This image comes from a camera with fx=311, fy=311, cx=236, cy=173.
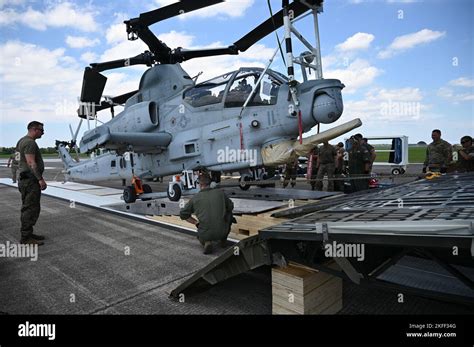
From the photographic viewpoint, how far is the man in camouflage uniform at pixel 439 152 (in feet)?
23.9

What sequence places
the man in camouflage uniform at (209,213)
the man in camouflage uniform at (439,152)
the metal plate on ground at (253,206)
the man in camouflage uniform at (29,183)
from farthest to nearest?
1. the man in camouflage uniform at (439,152)
2. the metal plate on ground at (253,206)
3. the man in camouflage uniform at (29,183)
4. the man in camouflage uniform at (209,213)

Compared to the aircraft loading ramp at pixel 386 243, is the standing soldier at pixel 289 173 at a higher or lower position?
higher

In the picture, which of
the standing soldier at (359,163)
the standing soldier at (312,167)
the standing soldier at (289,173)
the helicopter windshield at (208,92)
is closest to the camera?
the standing soldier at (289,173)

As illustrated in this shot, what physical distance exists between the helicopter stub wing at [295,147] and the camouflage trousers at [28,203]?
421cm

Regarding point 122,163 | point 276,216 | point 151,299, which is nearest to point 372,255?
point 276,216

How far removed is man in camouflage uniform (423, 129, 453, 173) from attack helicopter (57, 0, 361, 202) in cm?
320

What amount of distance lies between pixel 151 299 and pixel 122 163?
7657mm

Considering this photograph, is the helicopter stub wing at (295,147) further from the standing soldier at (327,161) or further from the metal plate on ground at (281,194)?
the standing soldier at (327,161)

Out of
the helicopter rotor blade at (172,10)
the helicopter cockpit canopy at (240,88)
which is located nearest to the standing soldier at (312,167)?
the helicopter cockpit canopy at (240,88)

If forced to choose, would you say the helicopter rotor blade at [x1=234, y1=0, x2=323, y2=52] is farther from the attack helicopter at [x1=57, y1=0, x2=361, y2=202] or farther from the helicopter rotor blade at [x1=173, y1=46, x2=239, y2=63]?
the helicopter rotor blade at [x1=173, y1=46, x2=239, y2=63]

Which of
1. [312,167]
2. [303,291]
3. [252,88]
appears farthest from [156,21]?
[303,291]

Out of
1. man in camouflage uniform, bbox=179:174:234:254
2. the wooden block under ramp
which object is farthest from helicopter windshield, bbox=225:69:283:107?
the wooden block under ramp

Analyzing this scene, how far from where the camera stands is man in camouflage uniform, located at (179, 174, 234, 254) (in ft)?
14.3

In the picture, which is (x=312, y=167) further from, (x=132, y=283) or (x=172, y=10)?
(x=132, y=283)
